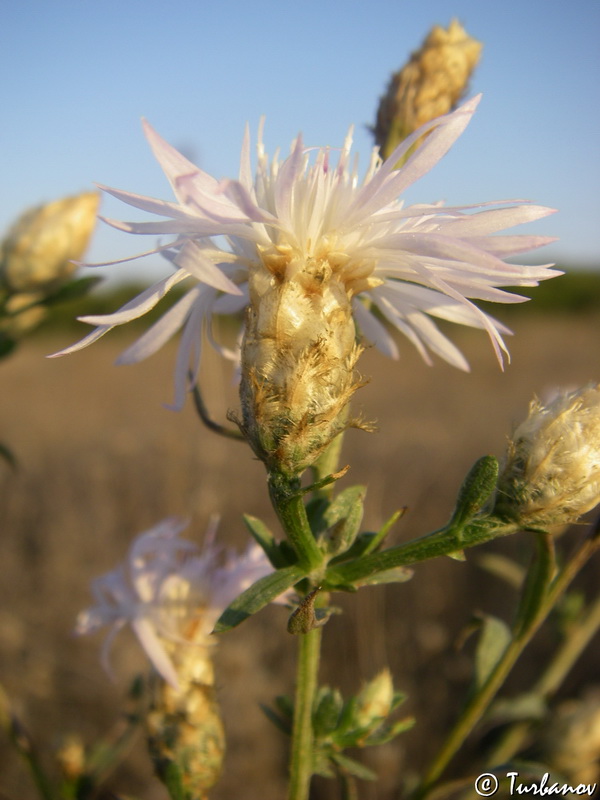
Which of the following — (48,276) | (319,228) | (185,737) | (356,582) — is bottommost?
(185,737)

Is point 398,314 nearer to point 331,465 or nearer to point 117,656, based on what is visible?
point 331,465

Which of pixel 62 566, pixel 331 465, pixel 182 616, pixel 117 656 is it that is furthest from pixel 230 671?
pixel 331 465

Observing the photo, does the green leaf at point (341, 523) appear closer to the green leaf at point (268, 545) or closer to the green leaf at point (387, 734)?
the green leaf at point (268, 545)

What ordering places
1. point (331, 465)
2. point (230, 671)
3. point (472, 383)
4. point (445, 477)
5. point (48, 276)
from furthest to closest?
point (472, 383), point (445, 477), point (230, 671), point (48, 276), point (331, 465)

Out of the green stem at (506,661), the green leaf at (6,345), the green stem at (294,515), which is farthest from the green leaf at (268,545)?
the green leaf at (6,345)

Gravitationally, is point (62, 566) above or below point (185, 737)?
below

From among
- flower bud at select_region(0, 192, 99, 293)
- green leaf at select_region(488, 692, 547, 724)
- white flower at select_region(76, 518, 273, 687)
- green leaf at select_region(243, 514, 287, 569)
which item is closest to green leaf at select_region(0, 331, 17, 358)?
flower bud at select_region(0, 192, 99, 293)

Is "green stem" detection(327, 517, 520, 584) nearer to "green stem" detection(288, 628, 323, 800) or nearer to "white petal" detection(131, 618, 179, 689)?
"green stem" detection(288, 628, 323, 800)
